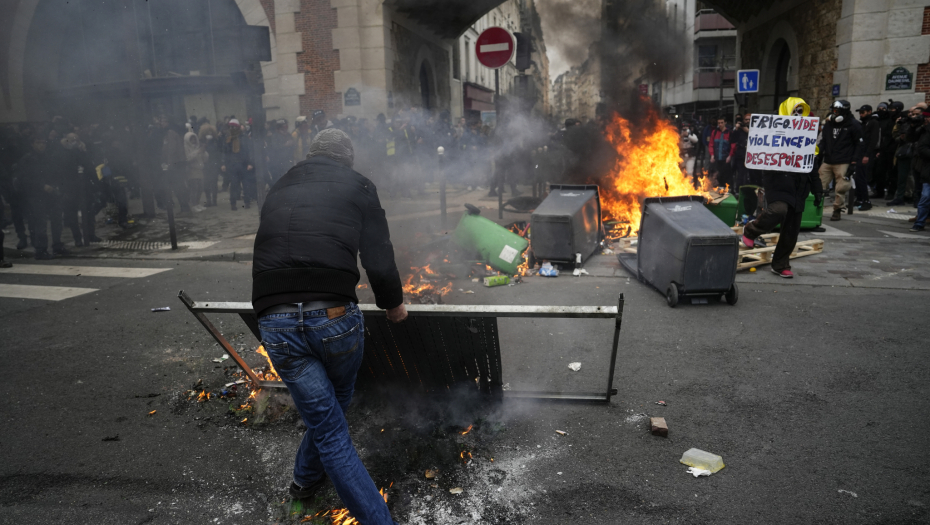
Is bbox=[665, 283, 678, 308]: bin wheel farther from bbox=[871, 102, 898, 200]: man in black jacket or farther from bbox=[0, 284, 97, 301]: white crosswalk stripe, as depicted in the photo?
bbox=[871, 102, 898, 200]: man in black jacket

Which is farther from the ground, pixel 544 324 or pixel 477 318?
pixel 477 318

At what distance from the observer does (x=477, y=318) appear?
3.05 metres

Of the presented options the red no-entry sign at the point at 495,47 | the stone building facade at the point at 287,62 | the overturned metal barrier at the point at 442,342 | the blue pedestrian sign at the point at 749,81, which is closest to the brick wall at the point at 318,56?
the stone building facade at the point at 287,62

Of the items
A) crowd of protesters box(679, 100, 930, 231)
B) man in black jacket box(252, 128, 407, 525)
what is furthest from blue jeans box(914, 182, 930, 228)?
man in black jacket box(252, 128, 407, 525)

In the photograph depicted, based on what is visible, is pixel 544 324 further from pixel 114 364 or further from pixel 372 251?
pixel 114 364

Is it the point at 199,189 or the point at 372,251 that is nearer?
the point at 372,251

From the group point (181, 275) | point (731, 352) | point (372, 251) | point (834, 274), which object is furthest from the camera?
point (181, 275)

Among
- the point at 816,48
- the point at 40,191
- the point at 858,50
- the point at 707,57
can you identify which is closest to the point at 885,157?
the point at 858,50

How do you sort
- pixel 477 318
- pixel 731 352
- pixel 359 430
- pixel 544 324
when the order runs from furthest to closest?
pixel 544 324, pixel 731 352, pixel 359 430, pixel 477 318

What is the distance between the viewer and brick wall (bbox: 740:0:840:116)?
1311 cm

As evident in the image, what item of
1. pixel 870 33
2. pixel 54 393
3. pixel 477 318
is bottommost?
pixel 54 393

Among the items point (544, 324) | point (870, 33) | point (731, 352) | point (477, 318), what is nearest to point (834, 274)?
point (731, 352)

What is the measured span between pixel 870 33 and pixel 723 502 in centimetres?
1364

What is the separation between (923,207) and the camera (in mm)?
8648
